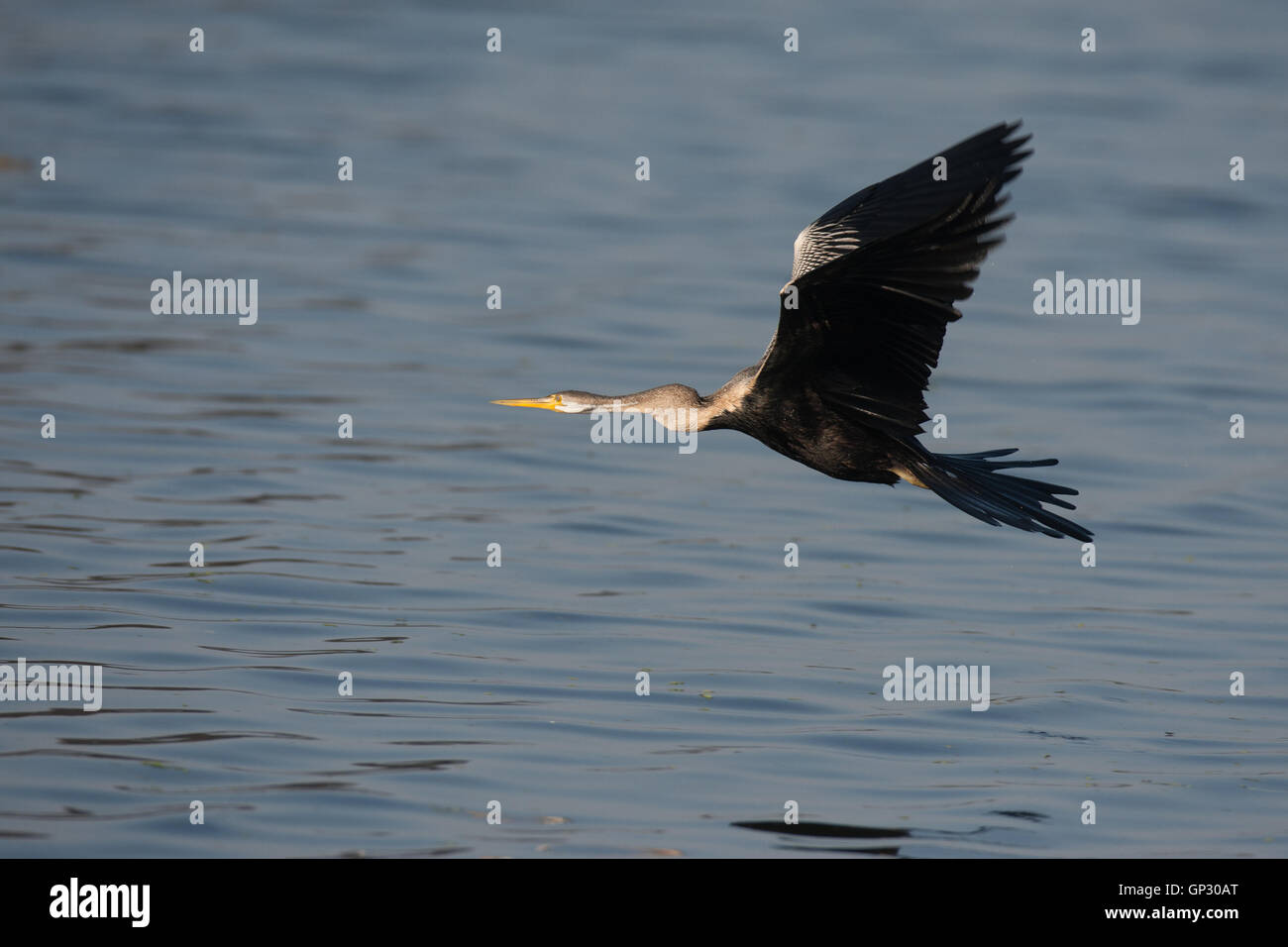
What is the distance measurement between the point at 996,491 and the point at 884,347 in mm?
859

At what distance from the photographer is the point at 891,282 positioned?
7840mm

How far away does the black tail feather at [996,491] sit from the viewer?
26.4 ft

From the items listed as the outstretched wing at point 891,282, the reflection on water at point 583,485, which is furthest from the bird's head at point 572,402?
the reflection on water at point 583,485

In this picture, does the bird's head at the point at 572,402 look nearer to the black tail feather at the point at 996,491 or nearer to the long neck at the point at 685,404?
the long neck at the point at 685,404

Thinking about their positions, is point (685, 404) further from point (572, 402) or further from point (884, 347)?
point (884, 347)

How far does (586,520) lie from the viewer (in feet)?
38.9

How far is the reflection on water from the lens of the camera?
320 inches

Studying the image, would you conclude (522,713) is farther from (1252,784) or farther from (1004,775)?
(1252,784)

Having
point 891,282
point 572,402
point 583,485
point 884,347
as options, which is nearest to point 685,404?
point 572,402

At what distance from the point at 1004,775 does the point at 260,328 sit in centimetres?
921

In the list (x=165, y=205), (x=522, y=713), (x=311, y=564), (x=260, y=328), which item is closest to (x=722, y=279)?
(x=260, y=328)

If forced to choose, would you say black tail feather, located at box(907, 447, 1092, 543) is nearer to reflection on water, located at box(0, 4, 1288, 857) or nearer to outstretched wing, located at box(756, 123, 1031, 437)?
outstretched wing, located at box(756, 123, 1031, 437)

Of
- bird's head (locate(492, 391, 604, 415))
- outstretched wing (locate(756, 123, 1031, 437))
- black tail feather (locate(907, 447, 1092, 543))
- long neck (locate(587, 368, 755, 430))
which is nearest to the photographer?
outstretched wing (locate(756, 123, 1031, 437))

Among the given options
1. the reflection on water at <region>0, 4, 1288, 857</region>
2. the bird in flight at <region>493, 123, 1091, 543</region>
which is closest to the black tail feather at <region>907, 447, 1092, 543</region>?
the bird in flight at <region>493, 123, 1091, 543</region>
